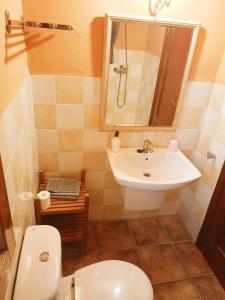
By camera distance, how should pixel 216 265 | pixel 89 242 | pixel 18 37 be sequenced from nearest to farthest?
pixel 18 37 → pixel 216 265 → pixel 89 242

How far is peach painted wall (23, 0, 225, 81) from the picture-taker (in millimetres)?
1211

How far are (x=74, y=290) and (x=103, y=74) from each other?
3.96 feet

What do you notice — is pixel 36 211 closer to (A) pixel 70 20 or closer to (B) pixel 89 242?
(B) pixel 89 242

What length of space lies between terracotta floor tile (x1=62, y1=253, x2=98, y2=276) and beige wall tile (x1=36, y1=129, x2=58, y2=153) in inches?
33.6

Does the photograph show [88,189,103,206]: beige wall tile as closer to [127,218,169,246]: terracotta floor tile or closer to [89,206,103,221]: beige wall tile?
[89,206,103,221]: beige wall tile

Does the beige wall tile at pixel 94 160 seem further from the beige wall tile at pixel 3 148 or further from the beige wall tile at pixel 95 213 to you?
the beige wall tile at pixel 3 148

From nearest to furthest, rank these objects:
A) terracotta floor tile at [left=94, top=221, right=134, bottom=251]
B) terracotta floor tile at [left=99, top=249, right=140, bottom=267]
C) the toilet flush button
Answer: the toilet flush button, terracotta floor tile at [left=99, top=249, right=140, bottom=267], terracotta floor tile at [left=94, top=221, right=134, bottom=251]

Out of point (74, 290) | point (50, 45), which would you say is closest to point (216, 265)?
point (74, 290)

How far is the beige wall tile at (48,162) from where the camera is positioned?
1644 millimetres

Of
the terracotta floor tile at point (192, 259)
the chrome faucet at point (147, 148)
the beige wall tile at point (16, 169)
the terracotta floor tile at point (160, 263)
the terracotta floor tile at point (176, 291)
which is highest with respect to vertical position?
the beige wall tile at point (16, 169)

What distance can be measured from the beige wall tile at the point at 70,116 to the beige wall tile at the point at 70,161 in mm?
224

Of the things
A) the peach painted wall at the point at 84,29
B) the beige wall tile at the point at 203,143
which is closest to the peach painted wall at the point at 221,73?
the peach painted wall at the point at 84,29

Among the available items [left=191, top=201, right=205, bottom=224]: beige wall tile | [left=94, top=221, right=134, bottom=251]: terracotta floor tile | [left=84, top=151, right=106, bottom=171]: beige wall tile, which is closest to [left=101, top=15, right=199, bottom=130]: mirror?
[left=84, top=151, right=106, bottom=171]: beige wall tile

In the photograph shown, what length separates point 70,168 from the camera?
1736 millimetres
